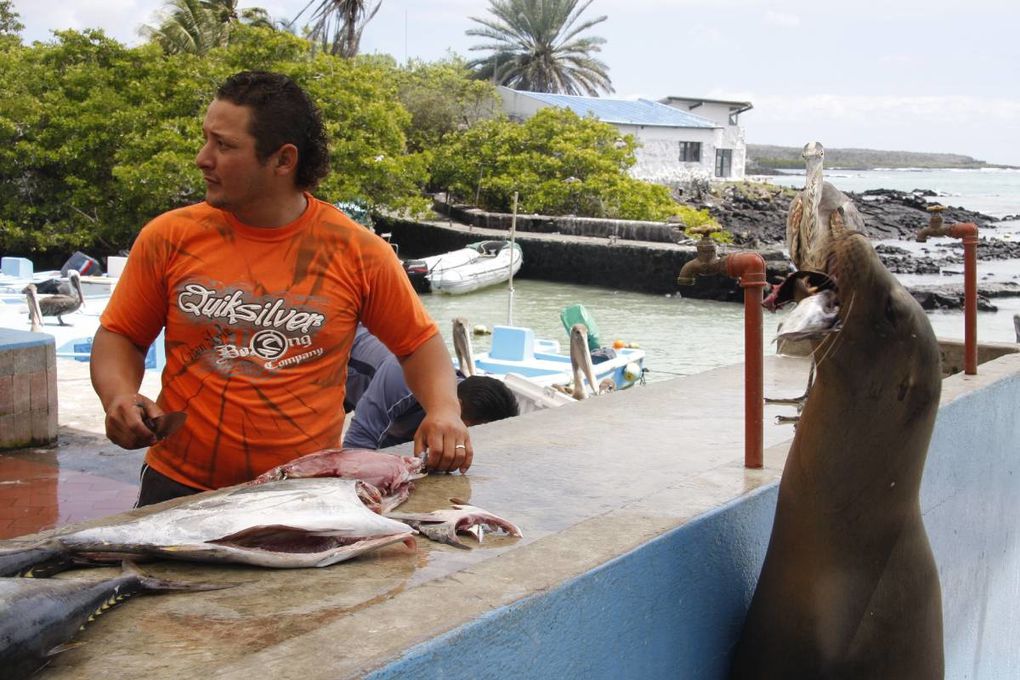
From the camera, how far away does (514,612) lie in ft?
6.88

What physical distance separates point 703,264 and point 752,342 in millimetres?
275

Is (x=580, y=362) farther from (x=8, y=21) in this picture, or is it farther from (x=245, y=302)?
(x=8, y=21)

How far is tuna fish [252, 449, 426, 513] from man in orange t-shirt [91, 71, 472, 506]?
114 millimetres

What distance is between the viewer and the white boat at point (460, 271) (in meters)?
31.4

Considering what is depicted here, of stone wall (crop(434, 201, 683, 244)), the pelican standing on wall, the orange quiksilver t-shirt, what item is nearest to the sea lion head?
the orange quiksilver t-shirt

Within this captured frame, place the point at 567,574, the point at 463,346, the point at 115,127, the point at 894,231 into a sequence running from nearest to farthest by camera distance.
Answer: the point at 567,574
the point at 463,346
the point at 115,127
the point at 894,231

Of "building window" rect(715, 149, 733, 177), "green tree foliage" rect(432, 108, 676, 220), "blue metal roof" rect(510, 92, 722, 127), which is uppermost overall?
"blue metal roof" rect(510, 92, 722, 127)

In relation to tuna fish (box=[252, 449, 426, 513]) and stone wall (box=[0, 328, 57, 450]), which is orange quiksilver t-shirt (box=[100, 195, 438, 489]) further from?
stone wall (box=[0, 328, 57, 450])

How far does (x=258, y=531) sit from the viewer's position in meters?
2.34

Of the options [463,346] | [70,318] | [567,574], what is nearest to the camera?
[567,574]

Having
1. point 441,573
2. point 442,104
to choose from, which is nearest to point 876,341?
point 441,573

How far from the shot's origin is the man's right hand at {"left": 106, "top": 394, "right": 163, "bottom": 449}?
2.65 meters

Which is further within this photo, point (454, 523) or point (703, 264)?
point (703, 264)

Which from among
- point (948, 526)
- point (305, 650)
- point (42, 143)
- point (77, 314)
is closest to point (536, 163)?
point (42, 143)
